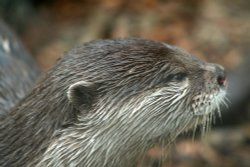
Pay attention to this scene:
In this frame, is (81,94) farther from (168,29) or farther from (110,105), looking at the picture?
(168,29)

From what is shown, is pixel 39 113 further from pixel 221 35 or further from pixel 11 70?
pixel 221 35

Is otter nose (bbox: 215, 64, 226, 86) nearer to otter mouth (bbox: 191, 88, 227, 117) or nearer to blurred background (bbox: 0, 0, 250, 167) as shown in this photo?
otter mouth (bbox: 191, 88, 227, 117)

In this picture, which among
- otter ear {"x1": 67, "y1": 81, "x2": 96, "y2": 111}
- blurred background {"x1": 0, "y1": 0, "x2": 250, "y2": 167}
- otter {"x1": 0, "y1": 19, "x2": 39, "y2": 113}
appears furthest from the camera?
blurred background {"x1": 0, "y1": 0, "x2": 250, "y2": 167}

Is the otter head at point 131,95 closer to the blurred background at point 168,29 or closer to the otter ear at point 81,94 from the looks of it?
the otter ear at point 81,94

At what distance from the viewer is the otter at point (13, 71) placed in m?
3.69

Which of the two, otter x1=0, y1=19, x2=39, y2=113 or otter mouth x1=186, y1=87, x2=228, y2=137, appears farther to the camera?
otter x1=0, y1=19, x2=39, y2=113

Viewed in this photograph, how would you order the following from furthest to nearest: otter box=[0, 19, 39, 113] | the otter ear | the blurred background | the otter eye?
the blurred background → otter box=[0, 19, 39, 113] → the otter eye → the otter ear

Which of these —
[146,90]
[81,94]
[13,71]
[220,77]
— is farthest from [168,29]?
[81,94]

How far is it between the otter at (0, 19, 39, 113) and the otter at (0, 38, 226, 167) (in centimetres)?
61

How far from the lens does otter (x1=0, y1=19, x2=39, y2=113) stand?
12.1 ft

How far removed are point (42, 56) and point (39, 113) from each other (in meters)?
2.81

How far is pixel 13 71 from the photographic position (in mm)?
3922

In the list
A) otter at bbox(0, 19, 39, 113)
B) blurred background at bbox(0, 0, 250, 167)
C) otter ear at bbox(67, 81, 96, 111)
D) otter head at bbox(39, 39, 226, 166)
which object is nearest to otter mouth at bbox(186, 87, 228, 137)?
otter head at bbox(39, 39, 226, 166)

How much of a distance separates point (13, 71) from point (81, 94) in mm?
1175
